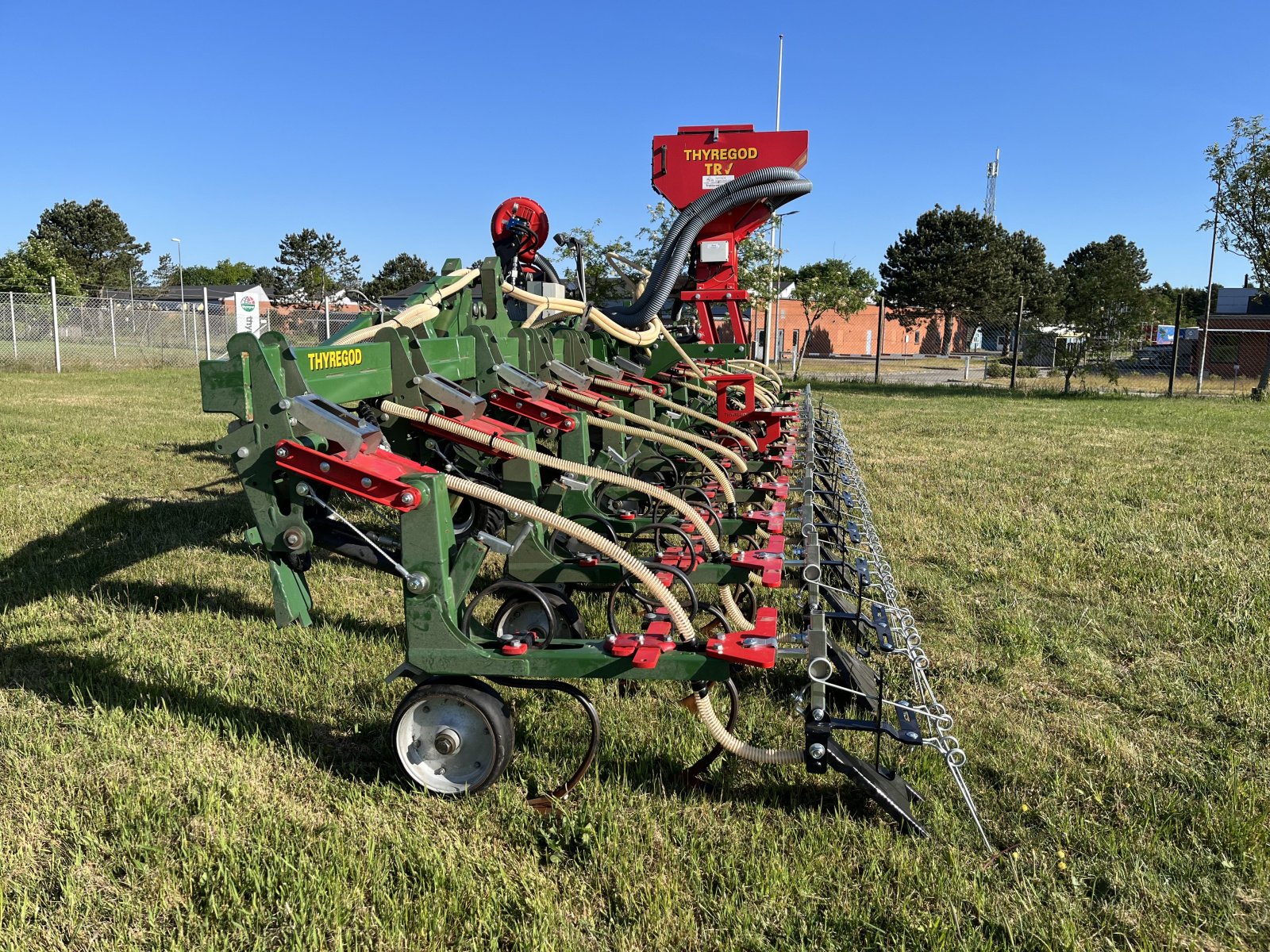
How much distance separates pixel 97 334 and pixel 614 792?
25.8 metres

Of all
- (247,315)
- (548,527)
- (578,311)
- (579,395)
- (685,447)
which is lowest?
(548,527)

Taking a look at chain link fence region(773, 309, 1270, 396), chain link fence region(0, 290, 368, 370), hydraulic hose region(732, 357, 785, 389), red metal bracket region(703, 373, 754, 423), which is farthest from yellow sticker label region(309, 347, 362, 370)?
chain link fence region(773, 309, 1270, 396)

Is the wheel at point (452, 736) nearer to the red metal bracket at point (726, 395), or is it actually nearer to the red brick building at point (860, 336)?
the red metal bracket at point (726, 395)

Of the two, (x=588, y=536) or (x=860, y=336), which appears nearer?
(x=588, y=536)

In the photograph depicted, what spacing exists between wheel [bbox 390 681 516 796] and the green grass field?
81 mm

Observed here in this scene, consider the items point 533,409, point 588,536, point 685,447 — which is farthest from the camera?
point 533,409

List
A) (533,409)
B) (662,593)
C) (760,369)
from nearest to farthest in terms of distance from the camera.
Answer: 1. (662,593)
2. (533,409)
3. (760,369)

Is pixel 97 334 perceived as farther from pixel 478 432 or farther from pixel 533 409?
pixel 478 432

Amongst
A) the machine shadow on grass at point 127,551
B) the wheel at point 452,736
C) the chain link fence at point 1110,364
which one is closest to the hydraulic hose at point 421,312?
the machine shadow on grass at point 127,551

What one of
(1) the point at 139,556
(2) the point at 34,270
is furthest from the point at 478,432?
(2) the point at 34,270

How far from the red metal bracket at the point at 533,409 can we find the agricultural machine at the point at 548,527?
14 millimetres

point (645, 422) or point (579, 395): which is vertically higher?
point (579, 395)

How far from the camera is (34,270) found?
4056 centimetres

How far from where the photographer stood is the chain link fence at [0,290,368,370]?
20.7m
